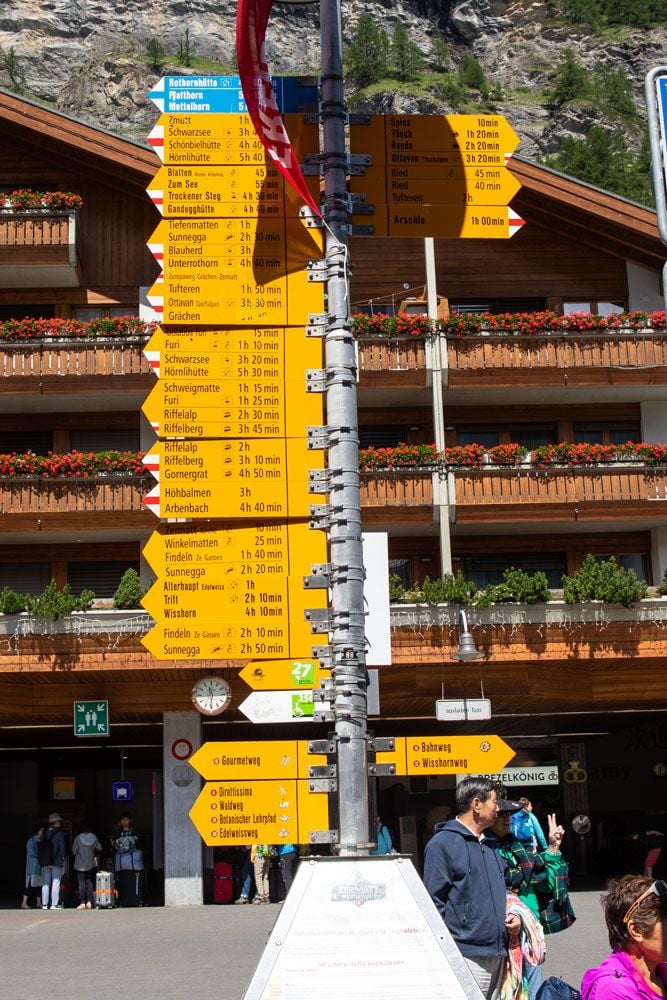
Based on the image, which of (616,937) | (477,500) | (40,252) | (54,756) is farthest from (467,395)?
(616,937)

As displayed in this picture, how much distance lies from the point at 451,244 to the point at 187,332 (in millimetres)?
23701

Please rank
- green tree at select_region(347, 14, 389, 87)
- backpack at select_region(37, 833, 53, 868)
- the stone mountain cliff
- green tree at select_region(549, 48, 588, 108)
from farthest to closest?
green tree at select_region(347, 14, 389, 87), the stone mountain cliff, green tree at select_region(549, 48, 588, 108), backpack at select_region(37, 833, 53, 868)

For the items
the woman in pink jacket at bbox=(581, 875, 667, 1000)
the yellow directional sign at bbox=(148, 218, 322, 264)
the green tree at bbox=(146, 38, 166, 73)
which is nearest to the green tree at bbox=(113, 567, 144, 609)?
the yellow directional sign at bbox=(148, 218, 322, 264)

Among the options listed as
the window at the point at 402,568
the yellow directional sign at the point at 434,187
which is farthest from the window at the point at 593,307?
the yellow directional sign at the point at 434,187

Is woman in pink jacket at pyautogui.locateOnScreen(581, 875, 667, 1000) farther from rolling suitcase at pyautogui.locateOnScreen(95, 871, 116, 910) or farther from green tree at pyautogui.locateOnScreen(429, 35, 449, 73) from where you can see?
green tree at pyautogui.locateOnScreen(429, 35, 449, 73)

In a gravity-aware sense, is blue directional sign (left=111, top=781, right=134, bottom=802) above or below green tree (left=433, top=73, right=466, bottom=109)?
below

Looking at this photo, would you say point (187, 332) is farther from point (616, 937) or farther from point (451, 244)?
point (451, 244)

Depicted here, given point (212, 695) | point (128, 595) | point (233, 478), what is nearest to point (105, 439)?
point (128, 595)

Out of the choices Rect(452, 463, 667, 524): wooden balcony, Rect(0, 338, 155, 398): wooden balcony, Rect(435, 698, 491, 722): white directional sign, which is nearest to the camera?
Rect(435, 698, 491, 722): white directional sign

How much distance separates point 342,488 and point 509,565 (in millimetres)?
23106

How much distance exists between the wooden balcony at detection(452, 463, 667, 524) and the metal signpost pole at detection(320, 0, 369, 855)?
20341 millimetres

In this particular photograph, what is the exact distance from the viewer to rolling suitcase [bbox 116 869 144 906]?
2478cm

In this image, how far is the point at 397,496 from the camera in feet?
89.2

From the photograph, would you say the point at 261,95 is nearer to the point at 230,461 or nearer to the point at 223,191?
the point at 223,191
